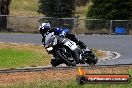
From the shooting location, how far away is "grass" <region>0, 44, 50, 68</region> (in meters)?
21.4

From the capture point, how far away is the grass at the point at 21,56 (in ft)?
70.2

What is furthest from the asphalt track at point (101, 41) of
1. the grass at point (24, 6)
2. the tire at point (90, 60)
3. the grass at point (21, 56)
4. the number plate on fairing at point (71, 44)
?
the grass at point (24, 6)

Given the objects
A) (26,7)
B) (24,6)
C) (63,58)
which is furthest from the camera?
(24,6)

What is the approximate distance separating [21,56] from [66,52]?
6.33 meters

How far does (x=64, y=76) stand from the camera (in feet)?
50.9

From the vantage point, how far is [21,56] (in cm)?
2408

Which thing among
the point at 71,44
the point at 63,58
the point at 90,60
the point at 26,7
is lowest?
the point at 26,7

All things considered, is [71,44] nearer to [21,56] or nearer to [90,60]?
[90,60]

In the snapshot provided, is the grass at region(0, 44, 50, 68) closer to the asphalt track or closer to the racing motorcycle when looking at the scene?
the racing motorcycle

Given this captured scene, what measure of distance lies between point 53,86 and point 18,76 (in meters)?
4.04

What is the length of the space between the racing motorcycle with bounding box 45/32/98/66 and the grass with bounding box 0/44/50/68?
3046 mm

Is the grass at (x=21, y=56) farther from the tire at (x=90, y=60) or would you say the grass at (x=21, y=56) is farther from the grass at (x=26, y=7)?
the grass at (x=26, y=7)

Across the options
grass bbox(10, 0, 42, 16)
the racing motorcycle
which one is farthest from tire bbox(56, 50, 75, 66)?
grass bbox(10, 0, 42, 16)

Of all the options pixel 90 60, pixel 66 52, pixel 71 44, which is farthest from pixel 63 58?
pixel 90 60
